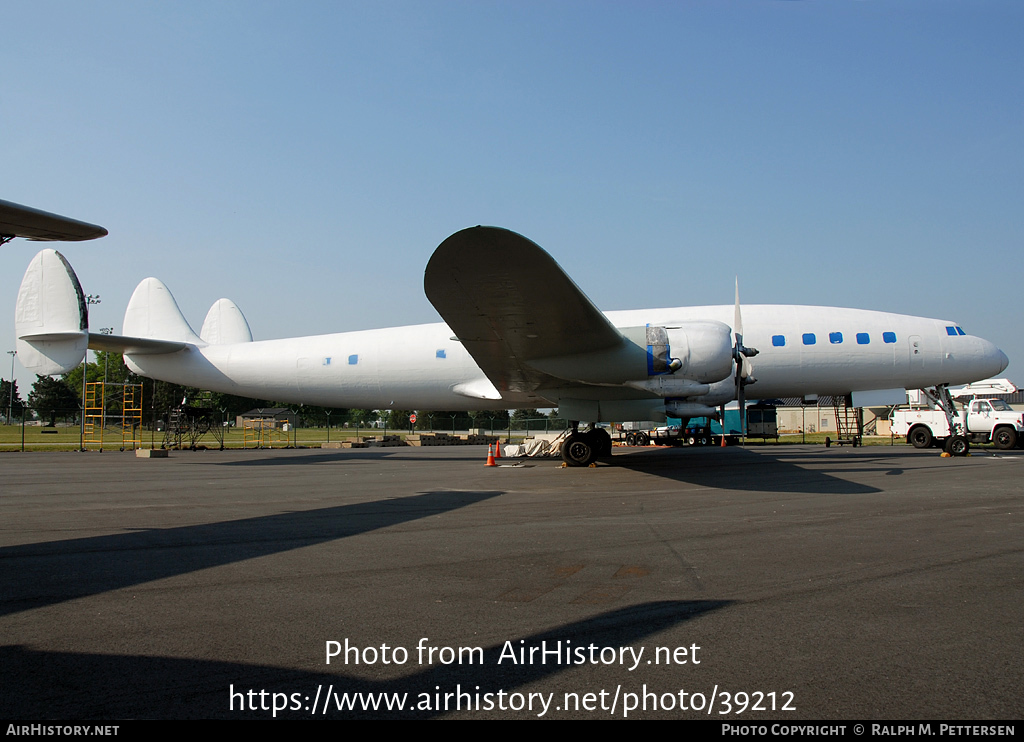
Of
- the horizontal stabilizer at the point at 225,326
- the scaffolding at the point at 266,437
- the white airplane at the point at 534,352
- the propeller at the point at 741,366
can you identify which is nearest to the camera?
the white airplane at the point at 534,352

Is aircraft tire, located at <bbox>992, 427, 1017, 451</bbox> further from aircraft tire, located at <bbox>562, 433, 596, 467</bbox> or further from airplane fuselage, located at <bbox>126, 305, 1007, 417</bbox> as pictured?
Result: aircraft tire, located at <bbox>562, 433, 596, 467</bbox>

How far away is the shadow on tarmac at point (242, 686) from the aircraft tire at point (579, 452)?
41.4 ft

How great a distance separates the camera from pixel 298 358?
1933 cm

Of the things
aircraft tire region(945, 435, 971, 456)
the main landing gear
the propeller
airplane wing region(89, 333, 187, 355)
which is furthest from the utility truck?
airplane wing region(89, 333, 187, 355)

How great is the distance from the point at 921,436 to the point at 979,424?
2.25m

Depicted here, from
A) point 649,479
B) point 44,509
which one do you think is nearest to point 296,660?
point 44,509

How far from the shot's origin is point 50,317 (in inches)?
645

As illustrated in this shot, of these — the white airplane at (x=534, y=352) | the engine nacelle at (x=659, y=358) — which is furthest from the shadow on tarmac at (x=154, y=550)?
the engine nacelle at (x=659, y=358)

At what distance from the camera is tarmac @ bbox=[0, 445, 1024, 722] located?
271 cm

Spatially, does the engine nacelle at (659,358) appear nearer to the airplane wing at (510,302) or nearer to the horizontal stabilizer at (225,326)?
the airplane wing at (510,302)

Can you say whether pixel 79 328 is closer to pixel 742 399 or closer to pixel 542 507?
pixel 542 507

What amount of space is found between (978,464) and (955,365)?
3330 millimetres

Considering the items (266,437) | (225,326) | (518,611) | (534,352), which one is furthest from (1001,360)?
(266,437)

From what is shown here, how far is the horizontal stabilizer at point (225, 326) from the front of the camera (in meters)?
22.9
